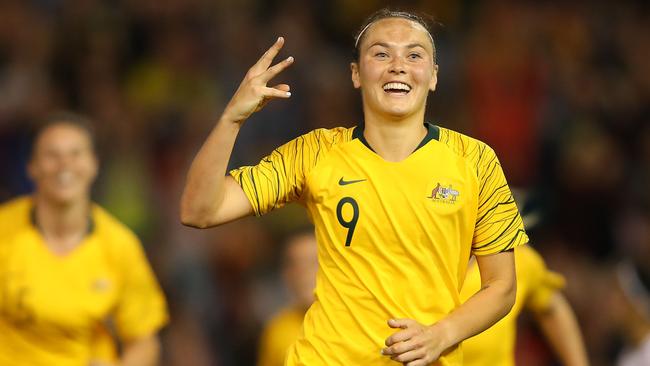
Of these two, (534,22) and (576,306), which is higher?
(534,22)

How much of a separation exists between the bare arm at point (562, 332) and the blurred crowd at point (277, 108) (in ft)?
7.38

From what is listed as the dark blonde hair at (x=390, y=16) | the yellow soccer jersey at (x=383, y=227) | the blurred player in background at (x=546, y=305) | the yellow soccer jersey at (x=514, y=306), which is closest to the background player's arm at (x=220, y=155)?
the yellow soccer jersey at (x=383, y=227)

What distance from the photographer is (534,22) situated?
9.35 metres

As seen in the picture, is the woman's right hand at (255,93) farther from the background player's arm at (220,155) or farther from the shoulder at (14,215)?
the shoulder at (14,215)

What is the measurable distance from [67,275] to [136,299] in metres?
0.31

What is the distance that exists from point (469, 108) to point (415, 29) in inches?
190

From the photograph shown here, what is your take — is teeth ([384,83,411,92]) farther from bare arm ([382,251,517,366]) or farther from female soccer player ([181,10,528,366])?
bare arm ([382,251,517,366])

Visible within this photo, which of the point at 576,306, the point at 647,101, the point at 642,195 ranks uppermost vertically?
the point at 647,101

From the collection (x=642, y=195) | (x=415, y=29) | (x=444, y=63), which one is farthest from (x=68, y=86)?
(x=415, y=29)

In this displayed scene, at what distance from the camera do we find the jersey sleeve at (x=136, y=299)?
572 cm

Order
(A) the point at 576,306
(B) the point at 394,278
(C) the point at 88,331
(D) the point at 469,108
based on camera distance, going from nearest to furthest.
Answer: (B) the point at 394,278 → (C) the point at 88,331 → (A) the point at 576,306 → (D) the point at 469,108

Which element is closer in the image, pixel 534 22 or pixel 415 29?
pixel 415 29

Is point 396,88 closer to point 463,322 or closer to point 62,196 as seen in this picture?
point 463,322

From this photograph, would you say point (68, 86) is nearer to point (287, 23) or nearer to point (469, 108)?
point (287, 23)
